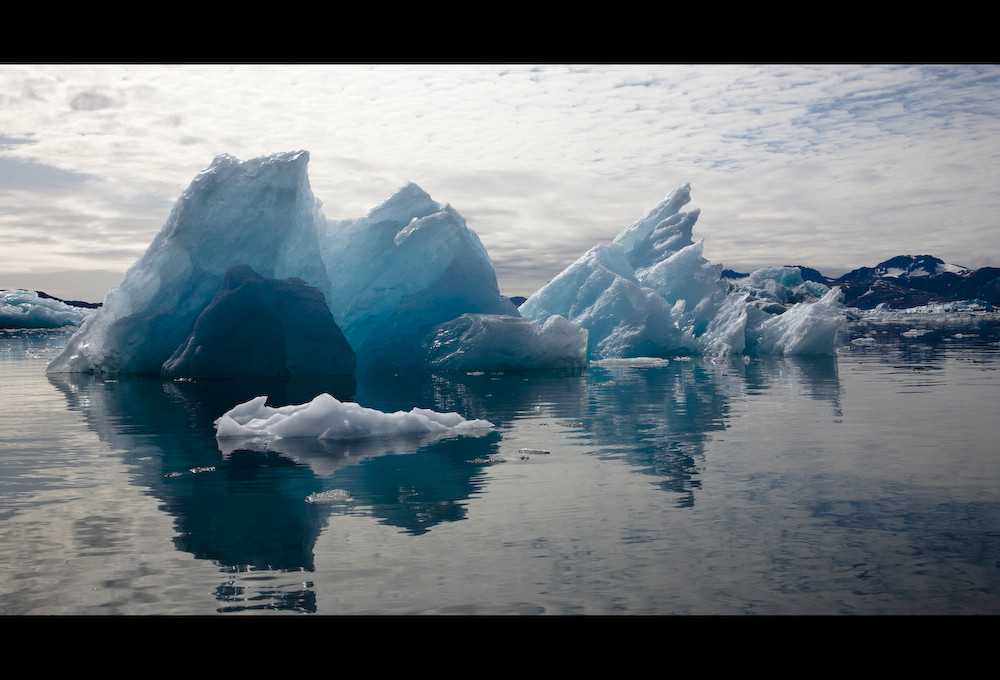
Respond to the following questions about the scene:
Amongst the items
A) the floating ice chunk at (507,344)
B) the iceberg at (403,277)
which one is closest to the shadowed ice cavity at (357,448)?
the floating ice chunk at (507,344)

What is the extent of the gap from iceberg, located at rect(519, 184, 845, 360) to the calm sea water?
16.6 m

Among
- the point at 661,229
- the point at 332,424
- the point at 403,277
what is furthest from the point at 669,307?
the point at 332,424

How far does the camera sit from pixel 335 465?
26.6 feet

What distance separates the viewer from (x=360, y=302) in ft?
84.4

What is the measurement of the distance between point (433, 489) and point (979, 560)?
402 centimetres

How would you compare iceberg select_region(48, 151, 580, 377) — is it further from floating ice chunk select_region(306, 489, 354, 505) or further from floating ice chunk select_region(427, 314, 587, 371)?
floating ice chunk select_region(306, 489, 354, 505)

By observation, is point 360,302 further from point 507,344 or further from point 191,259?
point 191,259

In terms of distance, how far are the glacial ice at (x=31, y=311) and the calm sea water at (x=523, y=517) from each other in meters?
53.1

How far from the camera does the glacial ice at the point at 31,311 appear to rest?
57.3m

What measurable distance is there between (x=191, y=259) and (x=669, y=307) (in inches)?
674

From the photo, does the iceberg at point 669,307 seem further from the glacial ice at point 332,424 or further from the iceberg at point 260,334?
the glacial ice at point 332,424

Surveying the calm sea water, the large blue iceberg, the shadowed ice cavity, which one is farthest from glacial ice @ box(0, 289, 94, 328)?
the calm sea water
